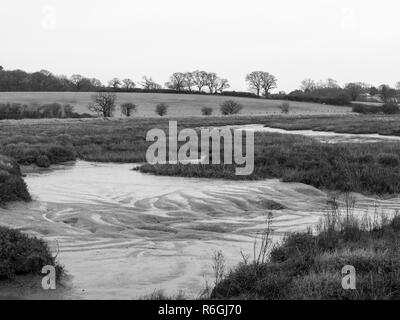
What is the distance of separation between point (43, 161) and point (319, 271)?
68.1 ft

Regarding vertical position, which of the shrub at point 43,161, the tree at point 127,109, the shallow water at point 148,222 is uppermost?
the tree at point 127,109

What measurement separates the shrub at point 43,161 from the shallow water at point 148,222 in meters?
3.88

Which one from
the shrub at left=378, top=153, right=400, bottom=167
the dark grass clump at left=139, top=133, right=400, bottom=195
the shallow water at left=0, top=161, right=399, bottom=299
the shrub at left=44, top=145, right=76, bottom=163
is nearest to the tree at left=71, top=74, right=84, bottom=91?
the shrub at left=44, top=145, right=76, bottom=163

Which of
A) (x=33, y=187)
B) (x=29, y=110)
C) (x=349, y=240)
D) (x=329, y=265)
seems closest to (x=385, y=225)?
(x=349, y=240)

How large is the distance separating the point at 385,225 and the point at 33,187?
1295cm

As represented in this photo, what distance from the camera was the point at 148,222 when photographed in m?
14.5

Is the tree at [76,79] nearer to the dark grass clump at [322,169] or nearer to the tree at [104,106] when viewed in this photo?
the tree at [104,106]

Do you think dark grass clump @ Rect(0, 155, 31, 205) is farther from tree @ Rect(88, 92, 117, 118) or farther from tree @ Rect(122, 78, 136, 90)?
tree @ Rect(122, 78, 136, 90)

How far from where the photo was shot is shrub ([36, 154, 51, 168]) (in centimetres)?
2675

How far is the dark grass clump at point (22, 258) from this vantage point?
912 centimetres

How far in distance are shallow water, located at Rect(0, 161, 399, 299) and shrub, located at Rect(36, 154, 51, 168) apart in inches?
153

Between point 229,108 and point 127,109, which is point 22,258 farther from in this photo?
point 229,108

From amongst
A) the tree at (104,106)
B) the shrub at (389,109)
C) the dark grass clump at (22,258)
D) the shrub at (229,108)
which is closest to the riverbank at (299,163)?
the dark grass clump at (22,258)
